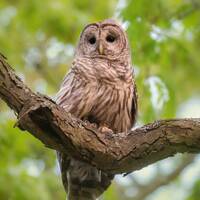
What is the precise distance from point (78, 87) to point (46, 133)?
1.04 m

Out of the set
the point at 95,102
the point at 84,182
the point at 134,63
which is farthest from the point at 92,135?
the point at 134,63

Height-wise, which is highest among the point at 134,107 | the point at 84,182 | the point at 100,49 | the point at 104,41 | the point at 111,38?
the point at 111,38

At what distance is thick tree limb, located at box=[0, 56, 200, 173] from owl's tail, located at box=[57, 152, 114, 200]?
75 cm

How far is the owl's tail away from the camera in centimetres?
465

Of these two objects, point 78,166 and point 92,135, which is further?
point 78,166

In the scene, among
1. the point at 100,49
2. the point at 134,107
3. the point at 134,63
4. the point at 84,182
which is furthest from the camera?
the point at 134,63

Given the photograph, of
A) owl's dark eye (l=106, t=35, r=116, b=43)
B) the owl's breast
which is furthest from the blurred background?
the owl's breast

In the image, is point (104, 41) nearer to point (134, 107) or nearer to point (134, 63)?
point (134, 107)

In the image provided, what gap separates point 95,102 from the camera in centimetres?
456

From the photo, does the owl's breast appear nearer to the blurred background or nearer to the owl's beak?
the owl's beak

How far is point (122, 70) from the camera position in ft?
15.8

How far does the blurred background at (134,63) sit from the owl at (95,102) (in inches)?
38.8

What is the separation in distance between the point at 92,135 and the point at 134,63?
7.19ft

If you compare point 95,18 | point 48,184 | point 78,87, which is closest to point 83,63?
point 78,87
